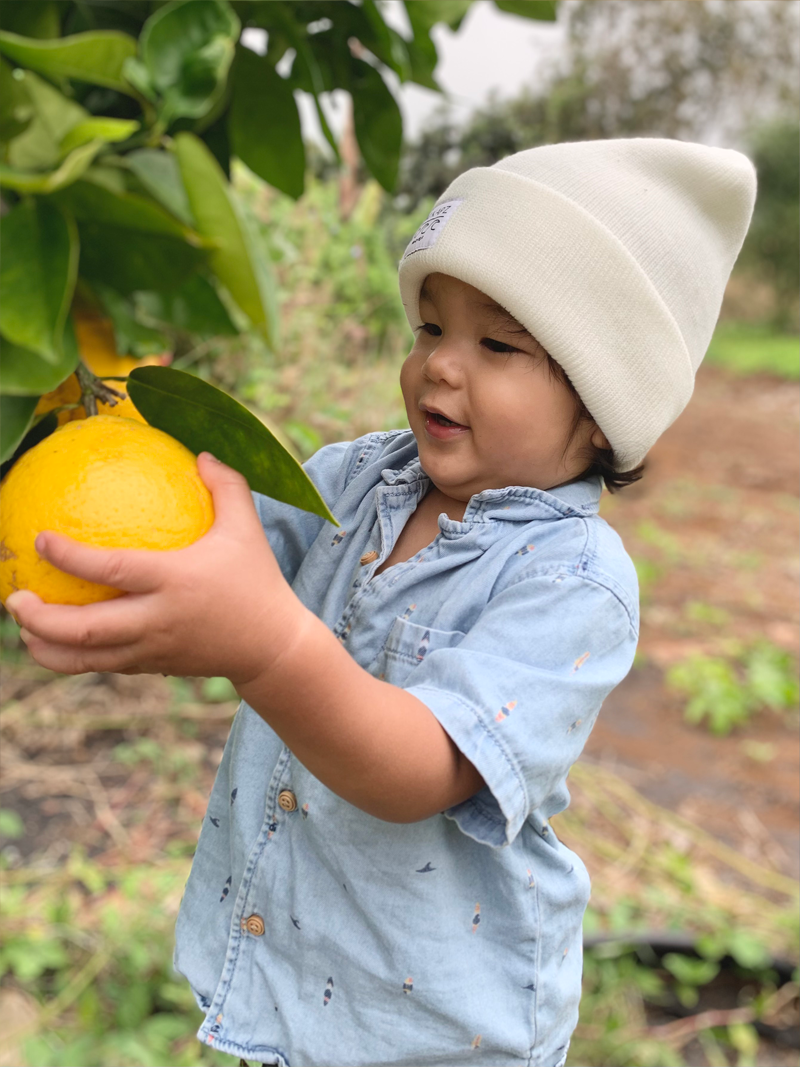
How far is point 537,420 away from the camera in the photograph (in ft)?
2.85

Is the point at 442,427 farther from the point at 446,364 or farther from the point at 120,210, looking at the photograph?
the point at 120,210

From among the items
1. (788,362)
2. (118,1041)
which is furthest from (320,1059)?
(788,362)

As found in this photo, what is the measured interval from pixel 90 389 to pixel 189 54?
22 cm

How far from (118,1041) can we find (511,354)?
1556mm

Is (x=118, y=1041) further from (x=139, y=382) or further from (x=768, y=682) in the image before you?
(x=768, y=682)

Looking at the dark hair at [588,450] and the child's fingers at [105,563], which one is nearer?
the child's fingers at [105,563]

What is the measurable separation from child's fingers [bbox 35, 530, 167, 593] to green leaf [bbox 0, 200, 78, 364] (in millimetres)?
102

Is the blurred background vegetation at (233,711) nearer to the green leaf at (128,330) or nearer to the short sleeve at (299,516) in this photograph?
the green leaf at (128,330)

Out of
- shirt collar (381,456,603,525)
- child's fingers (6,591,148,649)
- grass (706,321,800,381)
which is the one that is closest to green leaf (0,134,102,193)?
child's fingers (6,591,148,649)

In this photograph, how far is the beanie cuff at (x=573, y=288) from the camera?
32.9 inches

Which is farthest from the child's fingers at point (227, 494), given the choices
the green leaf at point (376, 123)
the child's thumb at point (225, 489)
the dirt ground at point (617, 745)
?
the dirt ground at point (617, 745)

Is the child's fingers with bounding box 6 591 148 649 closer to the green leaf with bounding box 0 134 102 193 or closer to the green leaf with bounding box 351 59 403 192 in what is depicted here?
the green leaf with bounding box 0 134 102 193

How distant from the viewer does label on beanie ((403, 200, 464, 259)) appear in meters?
0.88

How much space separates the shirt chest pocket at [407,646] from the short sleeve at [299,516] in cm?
16
